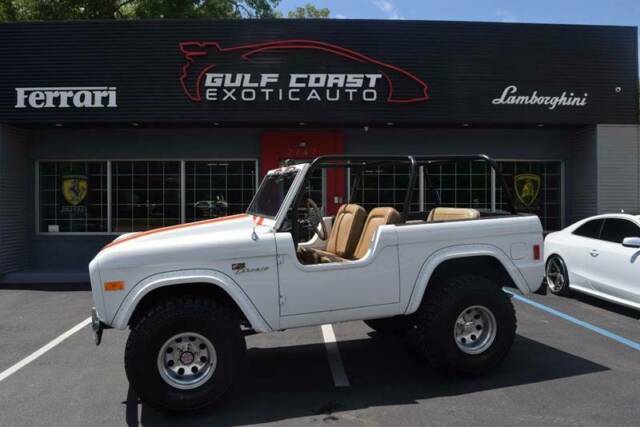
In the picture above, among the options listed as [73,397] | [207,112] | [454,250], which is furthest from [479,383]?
[207,112]

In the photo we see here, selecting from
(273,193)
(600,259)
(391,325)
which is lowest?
(391,325)

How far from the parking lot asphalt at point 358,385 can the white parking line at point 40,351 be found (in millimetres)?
91

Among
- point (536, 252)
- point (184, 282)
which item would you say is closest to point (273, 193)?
point (184, 282)

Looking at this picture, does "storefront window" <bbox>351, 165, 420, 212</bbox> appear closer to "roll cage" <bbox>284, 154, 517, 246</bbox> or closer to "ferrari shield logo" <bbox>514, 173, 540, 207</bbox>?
"ferrari shield logo" <bbox>514, 173, 540, 207</bbox>

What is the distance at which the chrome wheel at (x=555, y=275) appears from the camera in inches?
341

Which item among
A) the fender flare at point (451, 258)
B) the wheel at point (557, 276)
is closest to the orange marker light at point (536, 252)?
the fender flare at point (451, 258)

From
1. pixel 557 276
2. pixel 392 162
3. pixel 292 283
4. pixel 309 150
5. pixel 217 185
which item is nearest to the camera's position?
pixel 292 283

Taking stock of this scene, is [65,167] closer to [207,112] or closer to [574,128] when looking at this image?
[207,112]

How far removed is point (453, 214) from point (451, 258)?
735 mm

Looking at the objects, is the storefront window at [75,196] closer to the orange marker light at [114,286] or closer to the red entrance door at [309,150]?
the red entrance door at [309,150]

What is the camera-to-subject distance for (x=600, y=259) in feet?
25.4

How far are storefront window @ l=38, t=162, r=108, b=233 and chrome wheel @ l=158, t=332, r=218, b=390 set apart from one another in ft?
30.1

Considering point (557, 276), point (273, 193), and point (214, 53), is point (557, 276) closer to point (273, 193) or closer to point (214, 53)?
point (273, 193)

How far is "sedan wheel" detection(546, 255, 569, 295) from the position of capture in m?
8.61
